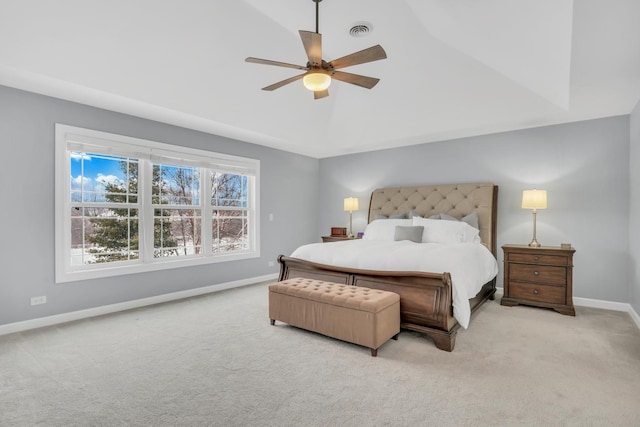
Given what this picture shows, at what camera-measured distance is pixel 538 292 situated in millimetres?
3967

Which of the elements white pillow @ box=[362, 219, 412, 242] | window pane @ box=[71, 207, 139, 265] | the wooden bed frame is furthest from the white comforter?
window pane @ box=[71, 207, 139, 265]

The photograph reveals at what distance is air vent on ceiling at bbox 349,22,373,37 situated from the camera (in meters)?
3.41

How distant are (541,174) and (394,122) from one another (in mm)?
2152

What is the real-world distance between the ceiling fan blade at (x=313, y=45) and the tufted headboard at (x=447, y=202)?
131 inches

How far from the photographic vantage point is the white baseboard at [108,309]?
10.7 feet

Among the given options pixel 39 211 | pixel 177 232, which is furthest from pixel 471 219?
pixel 39 211

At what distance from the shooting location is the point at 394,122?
5043 millimetres

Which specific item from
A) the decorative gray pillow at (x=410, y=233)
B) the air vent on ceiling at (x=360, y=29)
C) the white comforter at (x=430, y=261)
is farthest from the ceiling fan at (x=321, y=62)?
the decorative gray pillow at (x=410, y=233)

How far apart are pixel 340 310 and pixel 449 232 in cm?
223

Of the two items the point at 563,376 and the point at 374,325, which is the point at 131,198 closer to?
the point at 374,325

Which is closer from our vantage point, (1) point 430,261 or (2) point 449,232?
(1) point 430,261

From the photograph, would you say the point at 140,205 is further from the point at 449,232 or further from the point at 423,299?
the point at 449,232

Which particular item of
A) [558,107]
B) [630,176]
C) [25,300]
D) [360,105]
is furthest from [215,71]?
[630,176]

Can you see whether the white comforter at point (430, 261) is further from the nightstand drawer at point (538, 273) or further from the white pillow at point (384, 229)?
the white pillow at point (384, 229)
